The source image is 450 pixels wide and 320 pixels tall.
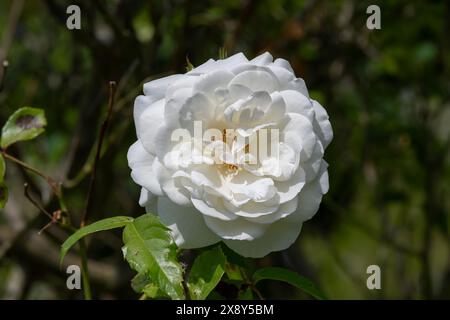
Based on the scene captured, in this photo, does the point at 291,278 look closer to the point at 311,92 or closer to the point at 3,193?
the point at 3,193

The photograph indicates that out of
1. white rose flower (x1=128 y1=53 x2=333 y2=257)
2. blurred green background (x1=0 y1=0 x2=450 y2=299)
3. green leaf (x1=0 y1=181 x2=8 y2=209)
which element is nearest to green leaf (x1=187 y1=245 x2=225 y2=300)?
white rose flower (x1=128 y1=53 x2=333 y2=257)

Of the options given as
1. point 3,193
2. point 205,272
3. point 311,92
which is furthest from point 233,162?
point 311,92

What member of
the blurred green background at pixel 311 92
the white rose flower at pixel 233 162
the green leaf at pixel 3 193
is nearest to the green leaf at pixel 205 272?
the white rose flower at pixel 233 162

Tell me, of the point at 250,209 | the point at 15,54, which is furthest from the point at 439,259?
the point at 250,209

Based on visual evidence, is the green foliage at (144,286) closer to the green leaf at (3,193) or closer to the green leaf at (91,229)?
the green leaf at (91,229)

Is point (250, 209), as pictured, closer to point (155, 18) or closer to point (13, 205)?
point (155, 18)

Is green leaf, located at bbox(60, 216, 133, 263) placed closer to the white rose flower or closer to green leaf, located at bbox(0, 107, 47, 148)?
the white rose flower
